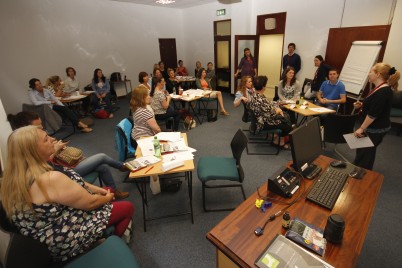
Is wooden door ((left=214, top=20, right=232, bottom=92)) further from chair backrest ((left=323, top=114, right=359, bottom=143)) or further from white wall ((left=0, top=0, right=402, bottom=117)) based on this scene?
chair backrest ((left=323, top=114, right=359, bottom=143))

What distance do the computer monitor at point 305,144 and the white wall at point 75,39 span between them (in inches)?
280

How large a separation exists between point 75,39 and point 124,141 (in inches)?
220

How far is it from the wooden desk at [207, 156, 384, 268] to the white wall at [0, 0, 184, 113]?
7.02 meters

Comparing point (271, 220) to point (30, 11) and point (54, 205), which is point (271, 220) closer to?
point (54, 205)

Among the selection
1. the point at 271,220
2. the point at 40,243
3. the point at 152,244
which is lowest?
the point at 152,244

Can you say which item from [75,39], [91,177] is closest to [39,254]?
[91,177]

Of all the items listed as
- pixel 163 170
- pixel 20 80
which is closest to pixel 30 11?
pixel 20 80

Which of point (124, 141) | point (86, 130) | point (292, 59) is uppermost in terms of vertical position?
point (292, 59)

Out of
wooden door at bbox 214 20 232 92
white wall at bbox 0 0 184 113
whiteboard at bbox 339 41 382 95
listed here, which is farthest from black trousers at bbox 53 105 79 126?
whiteboard at bbox 339 41 382 95

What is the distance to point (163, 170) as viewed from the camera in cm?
207

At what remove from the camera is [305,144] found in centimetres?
168

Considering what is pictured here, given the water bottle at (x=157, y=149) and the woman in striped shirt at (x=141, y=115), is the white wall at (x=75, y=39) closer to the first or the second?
the woman in striped shirt at (x=141, y=115)

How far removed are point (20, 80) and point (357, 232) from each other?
25.0ft

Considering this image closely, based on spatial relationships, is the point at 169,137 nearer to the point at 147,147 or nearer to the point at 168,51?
the point at 147,147
